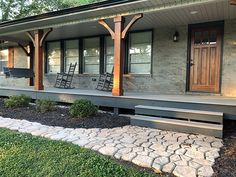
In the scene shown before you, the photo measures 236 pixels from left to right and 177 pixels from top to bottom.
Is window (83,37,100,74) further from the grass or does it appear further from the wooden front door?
the grass

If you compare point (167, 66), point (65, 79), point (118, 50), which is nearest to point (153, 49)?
point (167, 66)

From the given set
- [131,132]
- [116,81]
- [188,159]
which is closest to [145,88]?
[116,81]

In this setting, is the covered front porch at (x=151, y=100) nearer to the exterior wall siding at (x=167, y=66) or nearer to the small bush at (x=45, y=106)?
the small bush at (x=45, y=106)

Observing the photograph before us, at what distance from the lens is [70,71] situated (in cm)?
983

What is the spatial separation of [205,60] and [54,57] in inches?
250

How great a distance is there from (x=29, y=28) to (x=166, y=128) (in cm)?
580

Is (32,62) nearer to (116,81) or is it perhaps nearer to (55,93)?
(55,93)

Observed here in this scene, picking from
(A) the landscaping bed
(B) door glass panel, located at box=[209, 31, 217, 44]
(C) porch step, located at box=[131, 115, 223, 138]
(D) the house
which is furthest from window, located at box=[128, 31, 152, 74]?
(C) porch step, located at box=[131, 115, 223, 138]

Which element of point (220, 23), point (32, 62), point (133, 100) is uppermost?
point (220, 23)

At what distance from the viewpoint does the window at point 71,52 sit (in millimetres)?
9867

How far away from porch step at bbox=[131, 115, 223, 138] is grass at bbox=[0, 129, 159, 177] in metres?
1.81

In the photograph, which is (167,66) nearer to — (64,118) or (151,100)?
(151,100)

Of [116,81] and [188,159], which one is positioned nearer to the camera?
[188,159]

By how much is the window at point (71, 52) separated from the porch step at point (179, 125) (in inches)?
208
